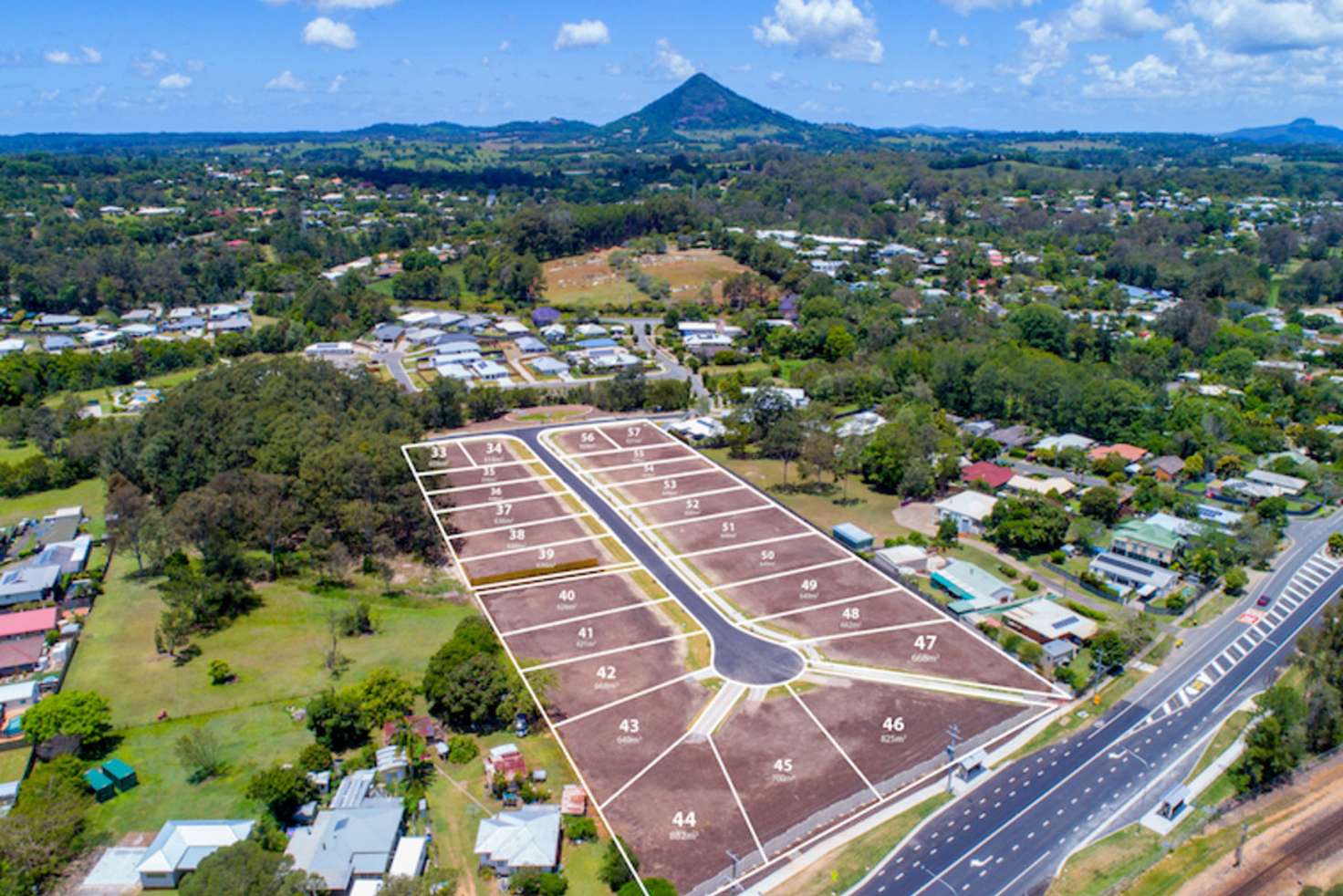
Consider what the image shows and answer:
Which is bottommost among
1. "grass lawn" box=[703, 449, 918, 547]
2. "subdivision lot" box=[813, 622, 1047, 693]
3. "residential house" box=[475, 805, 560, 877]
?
"grass lawn" box=[703, 449, 918, 547]

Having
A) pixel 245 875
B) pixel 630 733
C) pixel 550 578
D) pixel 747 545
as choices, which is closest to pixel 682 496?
pixel 747 545

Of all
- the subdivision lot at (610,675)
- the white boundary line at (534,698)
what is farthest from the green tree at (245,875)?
the subdivision lot at (610,675)

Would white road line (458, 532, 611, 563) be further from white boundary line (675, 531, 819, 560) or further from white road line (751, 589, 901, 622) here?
white road line (751, 589, 901, 622)

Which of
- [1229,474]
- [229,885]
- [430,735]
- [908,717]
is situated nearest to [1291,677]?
[908,717]

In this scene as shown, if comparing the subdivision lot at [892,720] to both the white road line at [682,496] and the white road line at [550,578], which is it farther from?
the white road line at [682,496]

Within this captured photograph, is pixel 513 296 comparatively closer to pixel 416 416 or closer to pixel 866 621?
pixel 416 416

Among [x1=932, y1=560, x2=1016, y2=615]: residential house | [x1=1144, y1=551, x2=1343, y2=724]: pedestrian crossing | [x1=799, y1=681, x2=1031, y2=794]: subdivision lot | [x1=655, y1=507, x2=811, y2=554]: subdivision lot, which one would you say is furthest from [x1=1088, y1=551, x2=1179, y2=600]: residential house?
[x1=655, y1=507, x2=811, y2=554]: subdivision lot
